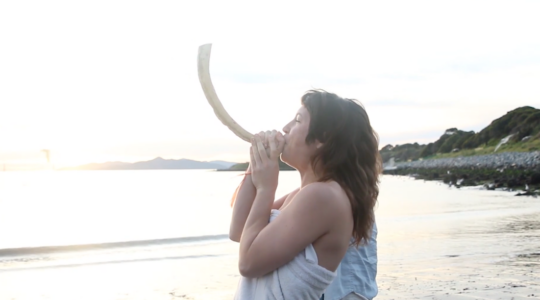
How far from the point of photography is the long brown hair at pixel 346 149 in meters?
2.19

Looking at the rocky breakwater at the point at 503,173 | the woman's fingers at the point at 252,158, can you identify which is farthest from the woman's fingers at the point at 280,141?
the rocky breakwater at the point at 503,173

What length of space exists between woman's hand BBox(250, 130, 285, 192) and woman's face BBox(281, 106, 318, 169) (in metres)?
0.04

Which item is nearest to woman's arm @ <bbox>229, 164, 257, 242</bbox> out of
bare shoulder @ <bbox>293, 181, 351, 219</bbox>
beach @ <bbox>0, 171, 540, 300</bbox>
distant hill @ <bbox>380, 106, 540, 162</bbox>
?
bare shoulder @ <bbox>293, 181, 351, 219</bbox>

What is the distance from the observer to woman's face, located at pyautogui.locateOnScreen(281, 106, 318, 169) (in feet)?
7.32

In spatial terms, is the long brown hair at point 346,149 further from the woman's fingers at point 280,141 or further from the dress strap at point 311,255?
the dress strap at point 311,255

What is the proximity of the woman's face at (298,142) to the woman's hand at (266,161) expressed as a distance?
4 centimetres

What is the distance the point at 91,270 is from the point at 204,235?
5593mm

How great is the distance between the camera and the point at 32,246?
44.5ft

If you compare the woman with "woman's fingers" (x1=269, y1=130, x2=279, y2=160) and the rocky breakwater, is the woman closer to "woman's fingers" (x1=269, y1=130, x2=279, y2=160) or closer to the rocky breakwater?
"woman's fingers" (x1=269, y1=130, x2=279, y2=160)

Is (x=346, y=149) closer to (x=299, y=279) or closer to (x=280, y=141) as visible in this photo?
(x=280, y=141)

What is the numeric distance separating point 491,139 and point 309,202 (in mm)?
77355

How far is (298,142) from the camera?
7.33 feet

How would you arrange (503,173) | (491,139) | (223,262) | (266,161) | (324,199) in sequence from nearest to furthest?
(324,199), (266,161), (223,262), (503,173), (491,139)

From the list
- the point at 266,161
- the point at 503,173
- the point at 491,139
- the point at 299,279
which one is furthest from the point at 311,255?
the point at 491,139
